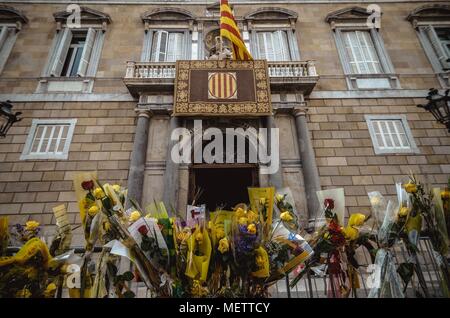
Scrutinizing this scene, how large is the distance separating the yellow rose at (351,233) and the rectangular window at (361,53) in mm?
9120

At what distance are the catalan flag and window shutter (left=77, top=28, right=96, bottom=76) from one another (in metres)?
5.50

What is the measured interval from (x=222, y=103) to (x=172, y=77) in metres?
2.22

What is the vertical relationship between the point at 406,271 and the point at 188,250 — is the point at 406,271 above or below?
below

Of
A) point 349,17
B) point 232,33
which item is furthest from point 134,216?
point 349,17

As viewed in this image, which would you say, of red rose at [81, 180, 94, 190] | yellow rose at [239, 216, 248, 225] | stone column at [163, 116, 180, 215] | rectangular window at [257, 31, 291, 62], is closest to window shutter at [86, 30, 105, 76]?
stone column at [163, 116, 180, 215]

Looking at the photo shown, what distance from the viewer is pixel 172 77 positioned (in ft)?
33.5

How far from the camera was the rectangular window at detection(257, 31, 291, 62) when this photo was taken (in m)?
11.6

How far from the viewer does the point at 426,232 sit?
417 centimetres

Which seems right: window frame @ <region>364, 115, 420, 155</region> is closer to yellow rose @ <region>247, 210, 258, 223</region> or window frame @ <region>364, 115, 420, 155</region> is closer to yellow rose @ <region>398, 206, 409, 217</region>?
yellow rose @ <region>398, 206, 409, 217</region>

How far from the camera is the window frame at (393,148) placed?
9461 mm

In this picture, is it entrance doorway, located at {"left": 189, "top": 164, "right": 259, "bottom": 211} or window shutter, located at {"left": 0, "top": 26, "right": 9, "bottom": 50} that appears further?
window shutter, located at {"left": 0, "top": 26, "right": 9, "bottom": 50}

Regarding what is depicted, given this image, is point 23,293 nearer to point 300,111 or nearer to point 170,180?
point 170,180
